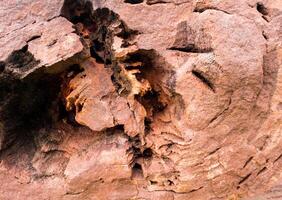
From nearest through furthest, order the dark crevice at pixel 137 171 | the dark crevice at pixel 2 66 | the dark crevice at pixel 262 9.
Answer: the dark crevice at pixel 2 66 < the dark crevice at pixel 262 9 < the dark crevice at pixel 137 171

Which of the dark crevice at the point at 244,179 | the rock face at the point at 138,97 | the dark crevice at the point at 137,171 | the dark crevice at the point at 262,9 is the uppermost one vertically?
the dark crevice at the point at 262,9

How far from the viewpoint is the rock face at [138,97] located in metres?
1.83

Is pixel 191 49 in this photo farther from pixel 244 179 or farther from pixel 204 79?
pixel 244 179

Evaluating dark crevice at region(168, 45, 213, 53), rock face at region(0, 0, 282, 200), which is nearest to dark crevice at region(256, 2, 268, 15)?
rock face at region(0, 0, 282, 200)

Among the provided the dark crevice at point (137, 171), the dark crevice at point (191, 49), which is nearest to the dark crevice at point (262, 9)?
the dark crevice at point (191, 49)

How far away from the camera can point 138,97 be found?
196 centimetres

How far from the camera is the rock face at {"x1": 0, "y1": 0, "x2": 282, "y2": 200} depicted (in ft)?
6.00

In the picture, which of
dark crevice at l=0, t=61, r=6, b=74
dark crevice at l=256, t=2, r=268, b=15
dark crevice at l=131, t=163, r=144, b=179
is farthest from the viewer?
dark crevice at l=131, t=163, r=144, b=179

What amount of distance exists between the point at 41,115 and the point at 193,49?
733mm

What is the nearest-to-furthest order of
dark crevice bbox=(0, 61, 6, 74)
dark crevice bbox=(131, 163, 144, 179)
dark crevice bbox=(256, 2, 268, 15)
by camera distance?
dark crevice bbox=(0, 61, 6, 74)
dark crevice bbox=(256, 2, 268, 15)
dark crevice bbox=(131, 163, 144, 179)

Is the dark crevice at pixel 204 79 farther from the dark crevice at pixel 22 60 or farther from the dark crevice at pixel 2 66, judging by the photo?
the dark crevice at pixel 2 66

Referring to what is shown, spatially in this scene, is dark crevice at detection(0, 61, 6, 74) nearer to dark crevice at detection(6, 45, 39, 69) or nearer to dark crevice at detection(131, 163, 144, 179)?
dark crevice at detection(6, 45, 39, 69)

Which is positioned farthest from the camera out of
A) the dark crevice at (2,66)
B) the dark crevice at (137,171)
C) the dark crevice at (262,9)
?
the dark crevice at (137,171)

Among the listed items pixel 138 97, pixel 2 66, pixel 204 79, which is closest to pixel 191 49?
pixel 204 79
